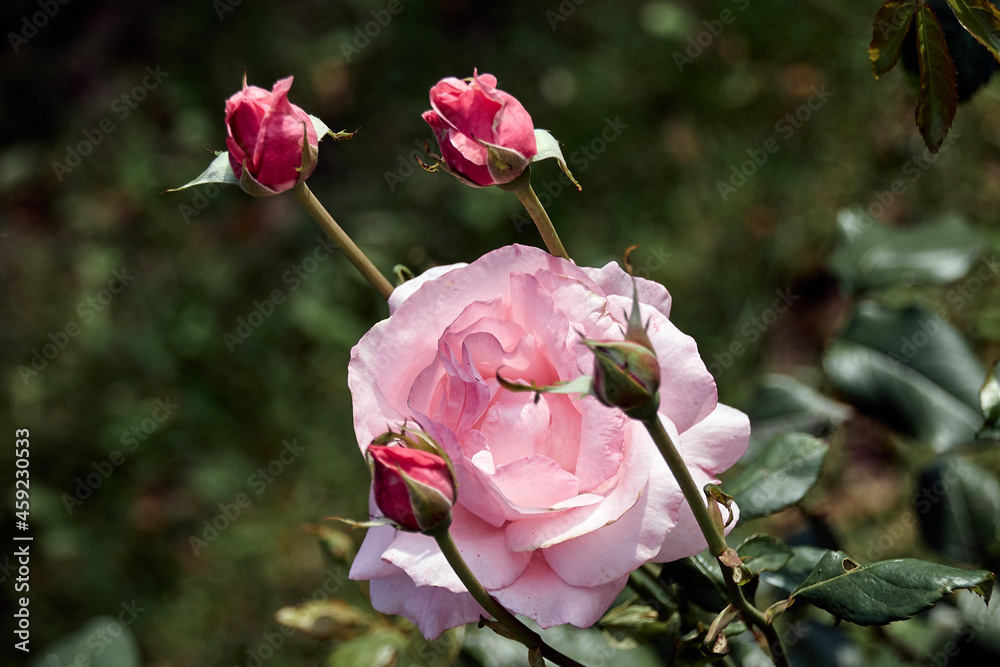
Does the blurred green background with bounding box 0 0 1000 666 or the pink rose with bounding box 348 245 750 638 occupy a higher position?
the pink rose with bounding box 348 245 750 638

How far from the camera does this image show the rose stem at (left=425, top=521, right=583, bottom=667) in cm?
52

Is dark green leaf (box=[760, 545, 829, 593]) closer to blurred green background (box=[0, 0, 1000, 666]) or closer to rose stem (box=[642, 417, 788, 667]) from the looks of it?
rose stem (box=[642, 417, 788, 667])

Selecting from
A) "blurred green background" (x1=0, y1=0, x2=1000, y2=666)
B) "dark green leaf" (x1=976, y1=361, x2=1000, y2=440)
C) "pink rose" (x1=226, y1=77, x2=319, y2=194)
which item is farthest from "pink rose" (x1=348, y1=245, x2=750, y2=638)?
"blurred green background" (x1=0, y1=0, x2=1000, y2=666)

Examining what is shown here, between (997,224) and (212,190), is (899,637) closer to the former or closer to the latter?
(997,224)

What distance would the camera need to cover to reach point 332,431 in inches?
84.7

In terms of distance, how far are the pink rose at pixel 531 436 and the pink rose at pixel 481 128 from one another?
0.24 feet

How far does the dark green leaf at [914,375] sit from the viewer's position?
1073 millimetres

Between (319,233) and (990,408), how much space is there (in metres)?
1.91

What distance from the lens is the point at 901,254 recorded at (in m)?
1.20

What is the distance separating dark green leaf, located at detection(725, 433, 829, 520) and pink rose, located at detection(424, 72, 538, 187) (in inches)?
14.9

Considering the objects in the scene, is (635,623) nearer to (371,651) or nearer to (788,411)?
(371,651)

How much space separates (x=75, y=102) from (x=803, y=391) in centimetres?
258


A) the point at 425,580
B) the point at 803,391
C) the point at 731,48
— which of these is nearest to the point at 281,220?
the point at 731,48

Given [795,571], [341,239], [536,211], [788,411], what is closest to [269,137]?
[341,239]
